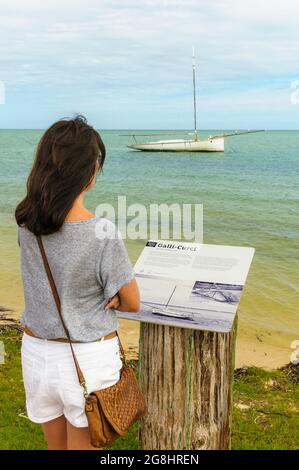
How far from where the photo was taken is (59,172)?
2008mm

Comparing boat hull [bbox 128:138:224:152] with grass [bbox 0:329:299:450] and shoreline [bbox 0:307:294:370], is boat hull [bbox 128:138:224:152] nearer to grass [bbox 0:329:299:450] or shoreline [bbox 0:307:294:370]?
shoreline [bbox 0:307:294:370]

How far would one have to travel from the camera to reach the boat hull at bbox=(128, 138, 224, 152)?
60384 millimetres

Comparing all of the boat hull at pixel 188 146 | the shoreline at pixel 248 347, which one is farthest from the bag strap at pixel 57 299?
the boat hull at pixel 188 146

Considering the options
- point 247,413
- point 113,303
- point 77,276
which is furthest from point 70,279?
point 247,413

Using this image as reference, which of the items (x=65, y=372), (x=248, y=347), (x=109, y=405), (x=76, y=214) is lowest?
(x=248, y=347)

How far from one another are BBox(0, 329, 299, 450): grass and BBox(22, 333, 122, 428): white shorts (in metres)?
1.61

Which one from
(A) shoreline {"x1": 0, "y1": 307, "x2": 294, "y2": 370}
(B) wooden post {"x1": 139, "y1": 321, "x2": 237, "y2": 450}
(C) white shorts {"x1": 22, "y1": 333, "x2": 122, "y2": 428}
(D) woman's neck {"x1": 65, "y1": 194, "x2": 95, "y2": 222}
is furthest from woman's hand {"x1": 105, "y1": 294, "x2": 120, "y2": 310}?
(A) shoreline {"x1": 0, "y1": 307, "x2": 294, "y2": 370}

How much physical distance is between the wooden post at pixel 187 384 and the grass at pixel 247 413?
2.94ft

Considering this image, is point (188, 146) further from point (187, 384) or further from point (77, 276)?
point (77, 276)

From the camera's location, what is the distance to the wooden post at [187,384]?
9.12ft

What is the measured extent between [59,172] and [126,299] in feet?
1.94

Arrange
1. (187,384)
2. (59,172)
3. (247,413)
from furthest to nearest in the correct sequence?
(247,413), (187,384), (59,172)

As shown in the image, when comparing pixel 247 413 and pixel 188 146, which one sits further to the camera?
pixel 188 146
